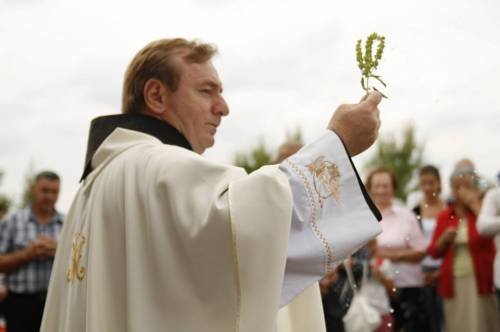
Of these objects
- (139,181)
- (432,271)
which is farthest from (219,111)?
(432,271)

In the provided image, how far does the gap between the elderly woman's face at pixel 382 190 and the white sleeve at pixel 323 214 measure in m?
4.20

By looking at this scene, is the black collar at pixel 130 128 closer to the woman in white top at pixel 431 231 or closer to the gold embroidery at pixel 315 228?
the gold embroidery at pixel 315 228

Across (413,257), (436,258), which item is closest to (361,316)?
(413,257)

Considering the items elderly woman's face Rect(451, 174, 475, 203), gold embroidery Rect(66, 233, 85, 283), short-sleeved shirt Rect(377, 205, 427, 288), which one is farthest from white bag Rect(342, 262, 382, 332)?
gold embroidery Rect(66, 233, 85, 283)

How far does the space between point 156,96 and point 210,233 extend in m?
0.91

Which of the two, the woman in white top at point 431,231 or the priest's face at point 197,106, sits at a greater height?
the priest's face at point 197,106

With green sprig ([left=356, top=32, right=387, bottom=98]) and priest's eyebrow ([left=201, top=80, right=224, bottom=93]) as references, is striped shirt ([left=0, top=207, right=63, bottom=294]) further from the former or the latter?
green sprig ([left=356, top=32, right=387, bottom=98])

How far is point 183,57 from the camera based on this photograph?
127 inches

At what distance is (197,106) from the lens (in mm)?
3139

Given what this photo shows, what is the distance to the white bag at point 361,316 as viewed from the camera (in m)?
6.32

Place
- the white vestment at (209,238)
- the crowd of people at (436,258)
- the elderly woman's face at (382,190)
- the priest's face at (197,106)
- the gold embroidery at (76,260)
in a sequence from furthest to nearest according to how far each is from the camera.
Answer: the elderly woman's face at (382,190) → the crowd of people at (436,258) → the priest's face at (197,106) → the gold embroidery at (76,260) → the white vestment at (209,238)

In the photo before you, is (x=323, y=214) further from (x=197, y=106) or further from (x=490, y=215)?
(x=490, y=215)

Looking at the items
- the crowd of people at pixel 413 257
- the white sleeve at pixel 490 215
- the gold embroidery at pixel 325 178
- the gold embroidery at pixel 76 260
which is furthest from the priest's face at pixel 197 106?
the white sleeve at pixel 490 215

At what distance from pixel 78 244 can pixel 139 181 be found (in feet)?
1.27
